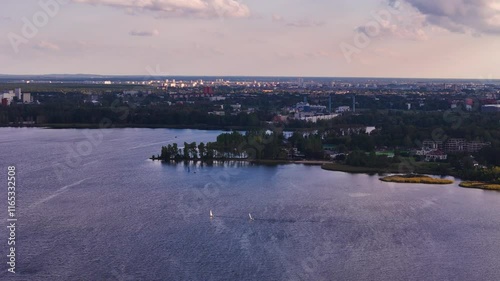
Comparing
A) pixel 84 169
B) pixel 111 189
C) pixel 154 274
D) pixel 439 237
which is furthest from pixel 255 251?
pixel 84 169

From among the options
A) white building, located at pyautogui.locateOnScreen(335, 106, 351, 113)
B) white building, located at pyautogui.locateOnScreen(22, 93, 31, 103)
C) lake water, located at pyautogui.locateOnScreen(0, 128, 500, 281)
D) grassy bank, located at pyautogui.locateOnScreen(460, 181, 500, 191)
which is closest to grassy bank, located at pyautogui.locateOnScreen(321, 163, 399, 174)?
lake water, located at pyautogui.locateOnScreen(0, 128, 500, 281)

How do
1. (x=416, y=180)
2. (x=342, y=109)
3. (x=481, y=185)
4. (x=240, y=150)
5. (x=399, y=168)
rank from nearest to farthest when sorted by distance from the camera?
1. (x=481, y=185)
2. (x=416, y=180)
3. (x=399, y=168)
4. (x=240, y=150)
5. (x=342, y=109)

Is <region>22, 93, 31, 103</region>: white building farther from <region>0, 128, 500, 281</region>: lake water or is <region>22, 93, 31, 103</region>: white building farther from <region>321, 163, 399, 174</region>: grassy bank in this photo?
<region>321, 163, 399, 174</region>: grassy bank

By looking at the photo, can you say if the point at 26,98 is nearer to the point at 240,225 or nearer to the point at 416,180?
the point at 416,180

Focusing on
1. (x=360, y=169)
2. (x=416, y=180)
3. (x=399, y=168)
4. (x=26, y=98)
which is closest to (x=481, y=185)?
(x=416, y=180)

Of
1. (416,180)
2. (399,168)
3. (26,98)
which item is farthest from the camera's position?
(26,98)

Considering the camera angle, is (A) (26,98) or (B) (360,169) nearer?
(B) (360,169)

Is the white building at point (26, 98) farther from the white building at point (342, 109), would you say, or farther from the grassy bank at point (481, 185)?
the grassy bank at point (481, 185)

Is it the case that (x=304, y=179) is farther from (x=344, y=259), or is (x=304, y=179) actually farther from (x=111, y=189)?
(x=344, y=259)

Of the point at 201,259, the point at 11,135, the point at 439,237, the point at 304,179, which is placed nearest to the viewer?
the point at 201,259
